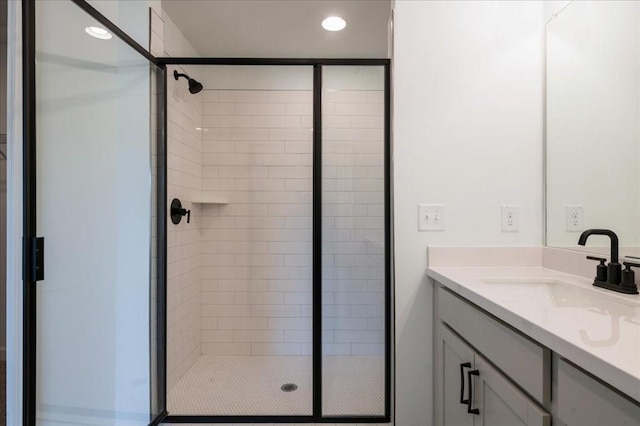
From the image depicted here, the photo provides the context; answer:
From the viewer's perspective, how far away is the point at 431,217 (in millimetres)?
1522

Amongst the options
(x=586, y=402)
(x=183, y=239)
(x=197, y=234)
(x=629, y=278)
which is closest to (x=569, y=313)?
(x=586, y=402)

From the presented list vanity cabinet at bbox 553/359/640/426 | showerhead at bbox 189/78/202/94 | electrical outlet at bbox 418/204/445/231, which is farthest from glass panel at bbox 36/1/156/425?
vanity cabinet at bbox 553/359/640/426

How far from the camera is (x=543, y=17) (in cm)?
151

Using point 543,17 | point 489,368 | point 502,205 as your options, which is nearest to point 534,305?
point 489,368

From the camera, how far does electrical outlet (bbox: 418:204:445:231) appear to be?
1521mm

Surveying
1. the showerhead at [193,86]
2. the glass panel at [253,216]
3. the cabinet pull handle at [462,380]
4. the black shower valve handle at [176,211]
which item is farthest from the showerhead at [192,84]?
the cabinet pull handle at [462,380]

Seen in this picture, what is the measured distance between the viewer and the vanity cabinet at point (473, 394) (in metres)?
0.82

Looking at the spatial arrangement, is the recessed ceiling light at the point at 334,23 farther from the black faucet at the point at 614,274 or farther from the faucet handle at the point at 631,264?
the faucet handle at the point at 631,264

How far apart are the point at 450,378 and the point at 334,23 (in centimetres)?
209

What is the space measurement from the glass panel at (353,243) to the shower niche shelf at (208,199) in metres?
1.03

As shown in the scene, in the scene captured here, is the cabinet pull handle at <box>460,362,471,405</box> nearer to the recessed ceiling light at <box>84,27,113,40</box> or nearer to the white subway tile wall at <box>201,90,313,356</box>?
Result: the white subway tile wall at <box>201,90,313,356</box>

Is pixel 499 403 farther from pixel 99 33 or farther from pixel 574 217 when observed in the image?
pixel 99 33

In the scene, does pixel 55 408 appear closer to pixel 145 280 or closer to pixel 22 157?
pixel 145 280

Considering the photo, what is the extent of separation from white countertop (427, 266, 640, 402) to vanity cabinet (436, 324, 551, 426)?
185 millimetres
